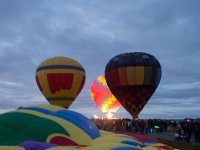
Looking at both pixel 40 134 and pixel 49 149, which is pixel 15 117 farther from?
pixel 49 149

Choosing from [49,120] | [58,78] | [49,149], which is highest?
[58,78]

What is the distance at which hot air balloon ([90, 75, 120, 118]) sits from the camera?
3897 centimetres

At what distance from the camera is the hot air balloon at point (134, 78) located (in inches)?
1046

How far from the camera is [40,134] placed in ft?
16.8

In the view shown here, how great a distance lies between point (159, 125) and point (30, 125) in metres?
21.2

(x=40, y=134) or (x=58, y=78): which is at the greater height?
(x=58, y=78)

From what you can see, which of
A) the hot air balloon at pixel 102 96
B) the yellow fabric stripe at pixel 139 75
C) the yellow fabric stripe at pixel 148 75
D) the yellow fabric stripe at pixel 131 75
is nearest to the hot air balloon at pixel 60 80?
the yellow fabric stripe at pixel 131 75

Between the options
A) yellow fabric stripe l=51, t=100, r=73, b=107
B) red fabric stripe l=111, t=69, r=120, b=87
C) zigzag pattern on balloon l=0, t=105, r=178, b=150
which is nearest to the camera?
zigzag pattern on balloon l=0, t=105, r=178, b=150

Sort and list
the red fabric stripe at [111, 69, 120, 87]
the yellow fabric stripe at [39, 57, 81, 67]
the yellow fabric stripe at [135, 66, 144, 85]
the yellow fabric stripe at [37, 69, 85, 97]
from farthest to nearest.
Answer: the yellow fabric stripe at [39, 57, 81, 67] < the yellow fabric stripe at [37, 69, 85, 97] < the red fabric stripe at [111, 69, 120, 87] < the yellow fabric stripe at [135, 66, 144, 85]

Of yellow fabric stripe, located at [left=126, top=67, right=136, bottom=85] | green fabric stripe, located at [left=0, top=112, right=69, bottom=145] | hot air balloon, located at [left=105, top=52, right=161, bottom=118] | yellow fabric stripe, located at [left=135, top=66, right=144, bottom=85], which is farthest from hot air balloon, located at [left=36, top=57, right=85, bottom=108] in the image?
green fabric stripe, located at [left=0, top=112, right=69, bottom=145]

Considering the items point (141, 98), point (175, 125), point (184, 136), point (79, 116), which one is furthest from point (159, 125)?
point (79, 116)

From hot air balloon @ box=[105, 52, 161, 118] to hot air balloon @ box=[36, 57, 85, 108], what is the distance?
2.79m

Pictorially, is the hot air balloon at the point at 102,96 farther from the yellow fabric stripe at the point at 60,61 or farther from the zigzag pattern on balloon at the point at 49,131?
the zigzag pattern on balloon at the point at 49,131

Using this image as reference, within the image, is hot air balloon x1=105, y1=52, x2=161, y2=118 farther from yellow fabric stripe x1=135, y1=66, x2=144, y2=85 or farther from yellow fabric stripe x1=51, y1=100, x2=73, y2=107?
yellow fabric stripe x1=51, y1=100, x2=73, y2=107
